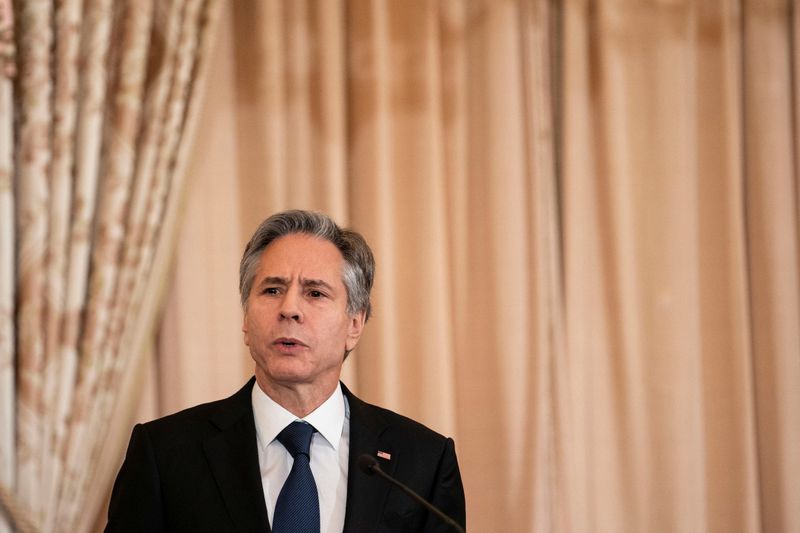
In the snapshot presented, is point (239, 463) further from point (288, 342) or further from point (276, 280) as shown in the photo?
point (276, 280)

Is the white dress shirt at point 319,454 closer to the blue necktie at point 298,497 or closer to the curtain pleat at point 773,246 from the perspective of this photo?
the blue necktie at point 298,497

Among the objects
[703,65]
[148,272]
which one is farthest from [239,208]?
[703,65]

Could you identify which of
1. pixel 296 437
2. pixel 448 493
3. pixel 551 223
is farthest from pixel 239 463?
pixel 551 223

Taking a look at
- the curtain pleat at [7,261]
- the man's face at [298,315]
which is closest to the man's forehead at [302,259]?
the man's face at [298,315]

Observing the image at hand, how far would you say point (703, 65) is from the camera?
357 centimetres

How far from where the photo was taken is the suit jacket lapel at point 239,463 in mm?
2211

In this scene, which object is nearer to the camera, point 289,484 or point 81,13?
point 289,484

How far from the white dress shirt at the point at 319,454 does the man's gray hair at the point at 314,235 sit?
27 centimetres

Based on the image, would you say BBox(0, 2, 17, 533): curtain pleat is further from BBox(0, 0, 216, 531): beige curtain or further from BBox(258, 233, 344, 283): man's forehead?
BBox(258, 233, 344, 283): man's forehead

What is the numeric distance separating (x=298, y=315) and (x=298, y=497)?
43cm

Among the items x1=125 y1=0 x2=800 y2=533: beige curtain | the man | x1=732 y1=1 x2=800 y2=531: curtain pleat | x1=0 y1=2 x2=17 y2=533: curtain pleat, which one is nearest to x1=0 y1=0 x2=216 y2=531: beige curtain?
x1=0 y1=2 x2=17 y2=533: curtain pleat

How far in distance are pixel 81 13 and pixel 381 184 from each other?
3.52ft

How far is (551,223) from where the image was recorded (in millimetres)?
3471

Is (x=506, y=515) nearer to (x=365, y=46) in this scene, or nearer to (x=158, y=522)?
(x=158, y=522)
